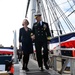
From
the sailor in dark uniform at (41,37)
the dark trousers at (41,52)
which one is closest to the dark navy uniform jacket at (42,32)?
the sailor in dark uniform at (41,37)

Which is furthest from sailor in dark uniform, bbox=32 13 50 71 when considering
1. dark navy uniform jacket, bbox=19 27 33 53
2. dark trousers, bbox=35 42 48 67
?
dark navy uniform jacket, bbox=19 27 33 53

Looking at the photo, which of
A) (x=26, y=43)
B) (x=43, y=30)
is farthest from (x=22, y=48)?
(x=43, y=30)

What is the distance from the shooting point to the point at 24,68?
6.59 metres

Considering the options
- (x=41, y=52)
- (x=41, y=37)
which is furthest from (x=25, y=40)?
(x=41, y=52)

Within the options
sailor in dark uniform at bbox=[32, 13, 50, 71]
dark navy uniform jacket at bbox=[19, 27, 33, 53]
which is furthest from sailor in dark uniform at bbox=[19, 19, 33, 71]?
sailor in dark uniform at bbox=[32, 13, 50, 71]

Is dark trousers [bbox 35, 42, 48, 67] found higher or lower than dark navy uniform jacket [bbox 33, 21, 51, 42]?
lower

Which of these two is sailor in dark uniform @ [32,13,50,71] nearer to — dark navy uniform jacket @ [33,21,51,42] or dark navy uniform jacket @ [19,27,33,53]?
dark navy uniform jacket @ [33,21,51,42]

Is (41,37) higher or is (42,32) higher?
(42,32)

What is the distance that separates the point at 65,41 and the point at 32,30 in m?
0.88

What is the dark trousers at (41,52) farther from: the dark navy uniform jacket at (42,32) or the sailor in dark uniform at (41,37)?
the dark navy uniform jacket at (42,32)

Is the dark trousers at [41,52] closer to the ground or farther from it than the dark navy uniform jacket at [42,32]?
closer to the ground

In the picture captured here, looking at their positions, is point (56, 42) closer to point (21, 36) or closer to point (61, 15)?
point (21, 36)

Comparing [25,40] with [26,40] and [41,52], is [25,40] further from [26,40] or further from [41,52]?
[41,52]

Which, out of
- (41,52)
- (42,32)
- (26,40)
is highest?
(42,32)
